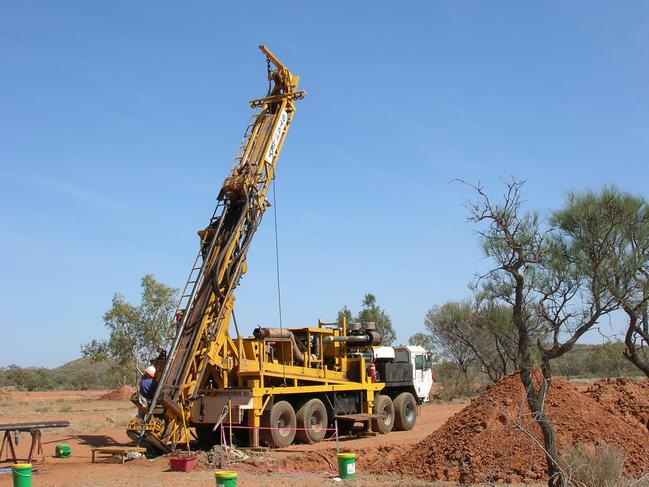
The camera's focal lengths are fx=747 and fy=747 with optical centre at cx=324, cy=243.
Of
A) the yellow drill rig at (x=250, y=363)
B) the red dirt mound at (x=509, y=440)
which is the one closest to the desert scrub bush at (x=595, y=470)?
the red dirt mound at (x=509, y=440)

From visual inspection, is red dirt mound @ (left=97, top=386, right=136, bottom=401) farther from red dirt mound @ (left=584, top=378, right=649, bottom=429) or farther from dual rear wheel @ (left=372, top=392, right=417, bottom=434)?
red dirt mound @ (left=584, top=378, right=649, bottom=429)

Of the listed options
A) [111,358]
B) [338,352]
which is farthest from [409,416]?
[111,358]

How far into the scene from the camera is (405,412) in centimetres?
2433

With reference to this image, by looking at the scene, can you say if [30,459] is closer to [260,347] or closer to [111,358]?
[260,347]

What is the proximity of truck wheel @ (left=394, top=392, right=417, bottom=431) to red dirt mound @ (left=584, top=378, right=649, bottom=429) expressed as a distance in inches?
271

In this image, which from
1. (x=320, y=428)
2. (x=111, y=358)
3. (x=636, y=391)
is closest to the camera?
(x=636, y=391)

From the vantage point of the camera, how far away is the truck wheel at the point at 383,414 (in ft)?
75.0

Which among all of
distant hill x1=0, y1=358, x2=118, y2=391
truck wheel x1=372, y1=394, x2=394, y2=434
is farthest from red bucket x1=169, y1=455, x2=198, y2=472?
distant hill x1=0, y1=358, x2=118, y2=391

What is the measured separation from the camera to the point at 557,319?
10469mm

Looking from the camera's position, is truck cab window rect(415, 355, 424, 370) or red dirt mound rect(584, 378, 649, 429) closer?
red dirt mound rect(584, 378, 649, 429)

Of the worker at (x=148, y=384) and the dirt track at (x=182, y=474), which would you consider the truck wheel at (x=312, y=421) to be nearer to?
the dirt track at (x=182, y=474)

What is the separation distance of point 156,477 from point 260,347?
5.42 metres

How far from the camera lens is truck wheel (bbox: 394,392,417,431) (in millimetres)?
24094

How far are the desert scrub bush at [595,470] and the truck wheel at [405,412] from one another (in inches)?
543
